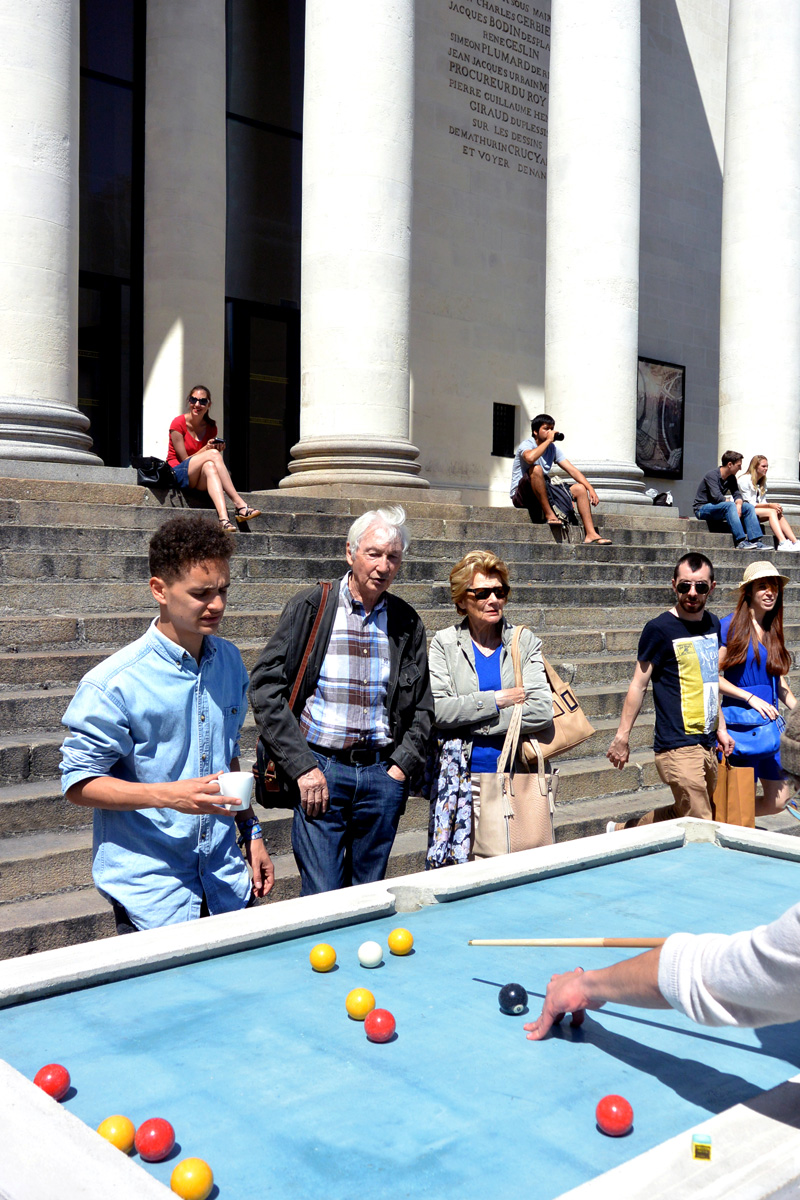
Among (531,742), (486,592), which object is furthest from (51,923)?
(486,592)

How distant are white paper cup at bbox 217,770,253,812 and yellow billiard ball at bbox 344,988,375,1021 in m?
0.60

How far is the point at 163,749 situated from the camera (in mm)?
3064

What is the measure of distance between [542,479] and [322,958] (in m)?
9.79

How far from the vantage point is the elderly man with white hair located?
4.13 meters

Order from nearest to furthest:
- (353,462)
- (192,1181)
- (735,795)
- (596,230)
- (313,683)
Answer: (192,1181) → (313,683) → (735,795) → (353,462) → (596,230)

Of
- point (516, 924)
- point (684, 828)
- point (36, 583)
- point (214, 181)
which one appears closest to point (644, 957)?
point (516, 924)

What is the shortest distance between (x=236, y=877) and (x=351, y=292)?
8787mm

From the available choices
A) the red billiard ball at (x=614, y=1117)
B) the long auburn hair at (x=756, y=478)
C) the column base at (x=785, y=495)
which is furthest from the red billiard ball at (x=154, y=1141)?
the column base at (x=785, y=495)

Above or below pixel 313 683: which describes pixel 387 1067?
below

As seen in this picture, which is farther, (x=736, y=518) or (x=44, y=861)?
(x=736, y=518)

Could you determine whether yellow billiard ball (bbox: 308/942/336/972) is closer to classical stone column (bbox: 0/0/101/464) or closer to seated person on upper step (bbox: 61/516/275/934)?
seated person on upper step (bbox: 61/516/275/934)

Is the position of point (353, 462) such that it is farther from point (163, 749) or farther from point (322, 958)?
point (322, 958)

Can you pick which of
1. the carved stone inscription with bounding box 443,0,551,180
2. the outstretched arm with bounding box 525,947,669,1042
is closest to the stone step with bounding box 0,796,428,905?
the outstretched arm with bounding box 525,947,669,1042

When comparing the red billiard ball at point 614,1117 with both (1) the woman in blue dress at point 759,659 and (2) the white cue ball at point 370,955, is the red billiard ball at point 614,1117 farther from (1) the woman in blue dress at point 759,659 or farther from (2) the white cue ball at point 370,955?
(1) the woman in blue dress at point 759,659
